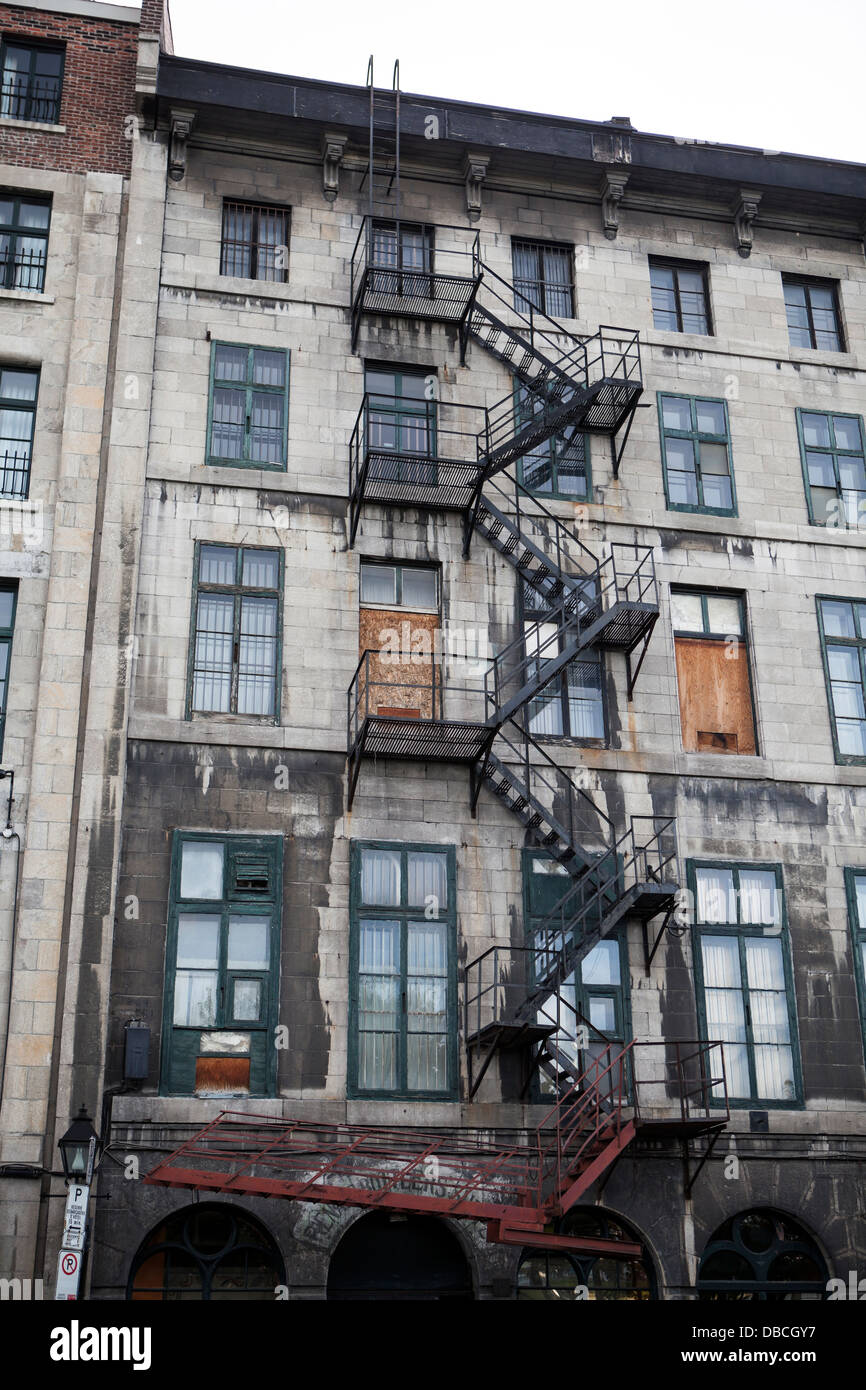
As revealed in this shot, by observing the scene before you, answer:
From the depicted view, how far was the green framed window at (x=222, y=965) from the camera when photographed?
904 inches

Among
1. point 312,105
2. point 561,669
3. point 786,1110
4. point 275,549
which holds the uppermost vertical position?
point 312,105

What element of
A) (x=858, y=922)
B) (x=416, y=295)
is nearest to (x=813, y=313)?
(x=416, y=295)

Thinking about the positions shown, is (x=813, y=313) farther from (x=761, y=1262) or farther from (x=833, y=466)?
(x=761, y=1262)

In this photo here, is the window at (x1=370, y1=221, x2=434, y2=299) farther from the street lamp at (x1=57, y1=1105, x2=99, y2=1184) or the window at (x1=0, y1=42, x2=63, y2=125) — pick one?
the street lamp at (x1=57, y1=1105, x2=99, y2=1184)

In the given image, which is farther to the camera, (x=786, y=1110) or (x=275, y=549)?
(x=275, y=549)

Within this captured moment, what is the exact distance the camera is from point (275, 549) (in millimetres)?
26172

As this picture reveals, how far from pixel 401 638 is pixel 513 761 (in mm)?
2790

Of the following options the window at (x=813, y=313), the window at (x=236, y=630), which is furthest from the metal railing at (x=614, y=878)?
the window at (x=813, y=313)

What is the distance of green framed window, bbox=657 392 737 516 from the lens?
28.4 m

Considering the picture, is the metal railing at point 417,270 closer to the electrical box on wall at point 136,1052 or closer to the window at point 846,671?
the window at point 846,671
